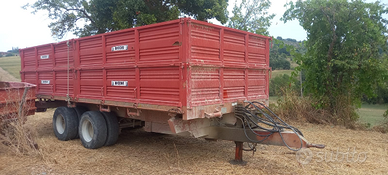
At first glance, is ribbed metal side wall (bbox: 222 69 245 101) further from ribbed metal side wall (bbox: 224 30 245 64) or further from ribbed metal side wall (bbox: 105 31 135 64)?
ribbed metal side wall (bbox: 105 31 135 64)

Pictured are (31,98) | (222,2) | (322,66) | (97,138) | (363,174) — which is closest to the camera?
(363,174)

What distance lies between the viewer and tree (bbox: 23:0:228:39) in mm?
11695

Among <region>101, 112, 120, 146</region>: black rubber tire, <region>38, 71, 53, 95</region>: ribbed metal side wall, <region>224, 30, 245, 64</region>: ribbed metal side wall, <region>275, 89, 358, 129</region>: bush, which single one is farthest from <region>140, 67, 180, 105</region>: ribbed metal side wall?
<region>275, 89, 358, 129</region>: bush

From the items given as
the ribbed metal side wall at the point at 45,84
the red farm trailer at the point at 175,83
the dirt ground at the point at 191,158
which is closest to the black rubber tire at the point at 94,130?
the red farm trailer at the point at 175,83

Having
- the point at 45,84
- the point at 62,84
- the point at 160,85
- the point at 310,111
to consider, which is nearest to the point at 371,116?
the point at 310,111

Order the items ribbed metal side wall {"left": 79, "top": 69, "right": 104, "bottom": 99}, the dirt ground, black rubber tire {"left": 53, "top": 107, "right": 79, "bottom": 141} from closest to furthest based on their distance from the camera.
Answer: the dirt ground < ribbed metal side wall {"left": 79, "top": 69, "right": 104, "bottom": 99} < black rubber tire {"left": 53, "top": 107, "right": 79, "bottom": 141}

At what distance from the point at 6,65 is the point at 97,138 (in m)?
36.3

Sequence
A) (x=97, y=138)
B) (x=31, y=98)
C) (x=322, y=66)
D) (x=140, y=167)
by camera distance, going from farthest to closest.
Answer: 1. (x=322, y=66)
2. (x=31, y=98)
3. (x=97, y=138)
4. (x=140, y=167)

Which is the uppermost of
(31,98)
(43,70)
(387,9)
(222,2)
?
(222,2)

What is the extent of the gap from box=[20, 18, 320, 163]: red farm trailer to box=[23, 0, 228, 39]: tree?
5.05m

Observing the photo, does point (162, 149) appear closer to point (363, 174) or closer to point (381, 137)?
point (363, 174)

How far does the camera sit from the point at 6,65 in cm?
3541

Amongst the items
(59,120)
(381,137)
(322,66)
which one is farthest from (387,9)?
(59,120)

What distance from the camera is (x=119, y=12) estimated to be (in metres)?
11.8
